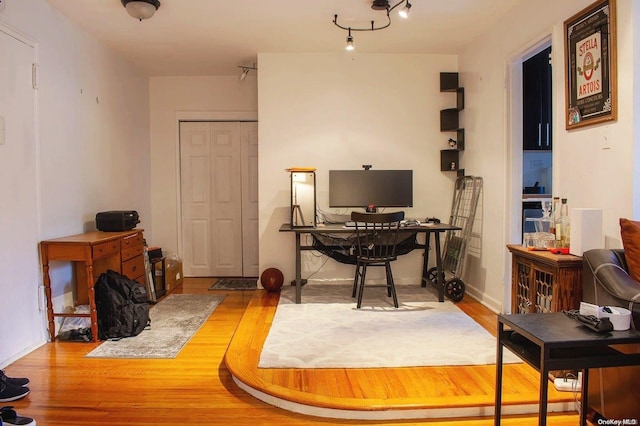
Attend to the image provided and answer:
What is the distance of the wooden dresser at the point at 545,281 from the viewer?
233 cm

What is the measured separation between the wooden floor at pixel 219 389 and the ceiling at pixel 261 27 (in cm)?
260

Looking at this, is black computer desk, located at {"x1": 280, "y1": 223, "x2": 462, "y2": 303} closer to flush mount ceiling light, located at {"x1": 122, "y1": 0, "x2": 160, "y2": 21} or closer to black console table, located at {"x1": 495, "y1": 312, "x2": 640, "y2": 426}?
flush mount ceiling light, located at {"x1": 122, "y1": 0, "x2": 160, "y2": 21}

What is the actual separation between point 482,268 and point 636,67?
2.31 metres

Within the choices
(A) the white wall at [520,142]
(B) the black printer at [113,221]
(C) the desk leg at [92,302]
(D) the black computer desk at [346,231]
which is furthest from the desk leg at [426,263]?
(C) the desk leg at [92,302]

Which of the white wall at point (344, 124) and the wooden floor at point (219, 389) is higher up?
the white wall at point (344, 124)

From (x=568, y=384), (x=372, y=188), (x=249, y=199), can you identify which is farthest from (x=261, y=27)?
(x=568, y=384)

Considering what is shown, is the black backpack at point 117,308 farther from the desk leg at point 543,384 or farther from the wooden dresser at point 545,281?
the desk leg at point 543,384

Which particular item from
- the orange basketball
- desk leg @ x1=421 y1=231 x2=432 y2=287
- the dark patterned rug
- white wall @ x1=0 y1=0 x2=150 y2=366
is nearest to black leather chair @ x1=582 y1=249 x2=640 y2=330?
desk leg @ x1=421 y1=231 x2=432 y2=287

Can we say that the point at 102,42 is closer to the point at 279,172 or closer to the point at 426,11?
the point at 279,172

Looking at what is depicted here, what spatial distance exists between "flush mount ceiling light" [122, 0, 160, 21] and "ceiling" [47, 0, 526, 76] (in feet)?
0.38

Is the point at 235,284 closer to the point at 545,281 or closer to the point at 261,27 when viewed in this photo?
the point at 261,27

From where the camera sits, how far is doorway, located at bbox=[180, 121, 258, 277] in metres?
5.64

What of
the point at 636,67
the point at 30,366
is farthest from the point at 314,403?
the point at 636,67

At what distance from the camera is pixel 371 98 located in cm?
481
